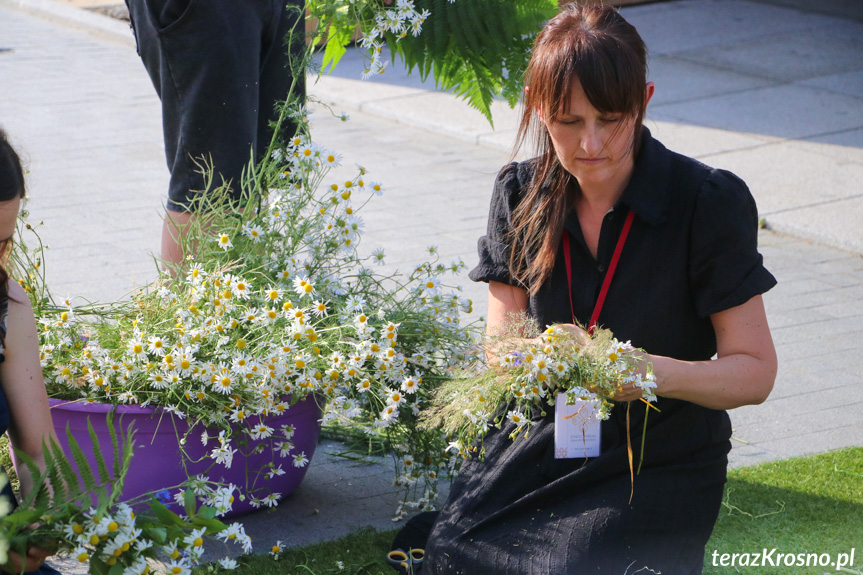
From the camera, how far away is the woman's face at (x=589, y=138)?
2.27 metres

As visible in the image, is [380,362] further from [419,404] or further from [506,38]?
[506,38]

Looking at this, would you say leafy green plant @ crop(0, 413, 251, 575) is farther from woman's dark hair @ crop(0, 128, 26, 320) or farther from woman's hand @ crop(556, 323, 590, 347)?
woman's hand @ crop(556, 323, 590, 347)

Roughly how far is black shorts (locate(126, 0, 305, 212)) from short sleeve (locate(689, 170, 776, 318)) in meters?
1.37

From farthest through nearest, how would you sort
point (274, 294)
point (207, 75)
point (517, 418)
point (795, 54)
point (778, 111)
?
point (795, 54) → point (778, 111) → point (207, 75) → point (274, 294) → point (517, 418)

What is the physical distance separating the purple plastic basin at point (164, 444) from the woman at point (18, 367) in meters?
0.44

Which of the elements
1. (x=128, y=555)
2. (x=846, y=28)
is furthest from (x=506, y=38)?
(x=846, y=28)

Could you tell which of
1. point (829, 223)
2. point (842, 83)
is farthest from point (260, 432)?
point (842, 83)

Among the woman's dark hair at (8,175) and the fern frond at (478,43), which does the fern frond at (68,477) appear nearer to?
the woman's dark hair at (8,175)

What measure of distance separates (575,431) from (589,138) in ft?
2.22

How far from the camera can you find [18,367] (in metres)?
2.09

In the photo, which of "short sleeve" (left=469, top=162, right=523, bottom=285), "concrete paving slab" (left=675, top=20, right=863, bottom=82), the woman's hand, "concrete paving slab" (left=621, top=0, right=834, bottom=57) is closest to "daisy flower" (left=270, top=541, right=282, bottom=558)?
"short sleeve" (left=469, top=162, right=523, bottom=285)

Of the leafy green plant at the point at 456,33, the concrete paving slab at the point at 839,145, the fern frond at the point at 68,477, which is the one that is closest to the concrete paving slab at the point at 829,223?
the concrete paving slab at the point at 839,145

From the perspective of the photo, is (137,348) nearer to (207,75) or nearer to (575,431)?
(207,75)

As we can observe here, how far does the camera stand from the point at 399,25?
287cm
